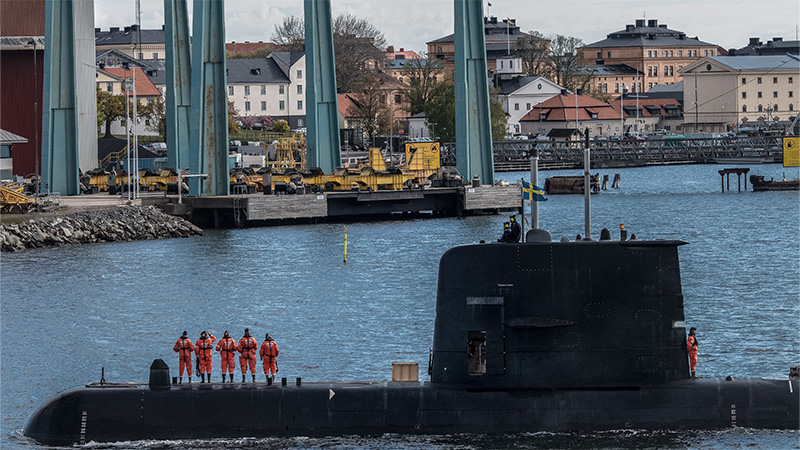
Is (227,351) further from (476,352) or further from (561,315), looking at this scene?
(561,315)

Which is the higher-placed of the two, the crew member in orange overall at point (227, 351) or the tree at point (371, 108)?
the tree at point (371, 108)

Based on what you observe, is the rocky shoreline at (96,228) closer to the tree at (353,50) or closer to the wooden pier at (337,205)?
the wooden pier at (337,205)

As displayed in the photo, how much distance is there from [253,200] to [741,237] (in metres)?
28.4

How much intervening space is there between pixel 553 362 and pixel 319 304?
24.6 metres

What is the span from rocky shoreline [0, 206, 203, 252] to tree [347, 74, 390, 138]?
9506cm

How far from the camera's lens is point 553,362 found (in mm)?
20672

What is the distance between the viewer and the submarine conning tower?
66.9ft

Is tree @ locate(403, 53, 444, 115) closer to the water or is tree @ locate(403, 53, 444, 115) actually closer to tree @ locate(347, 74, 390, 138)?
tree @ locate(347, 74, 390, 138)

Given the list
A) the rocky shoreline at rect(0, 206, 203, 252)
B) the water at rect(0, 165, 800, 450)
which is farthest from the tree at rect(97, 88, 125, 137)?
the rocky shoreline at rect(0, 206, 203, 252)

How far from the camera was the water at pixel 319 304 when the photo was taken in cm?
2895

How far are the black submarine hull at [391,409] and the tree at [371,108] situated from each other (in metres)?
140

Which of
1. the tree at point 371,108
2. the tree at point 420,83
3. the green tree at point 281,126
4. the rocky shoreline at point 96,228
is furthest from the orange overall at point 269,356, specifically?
the tree at point 420,83

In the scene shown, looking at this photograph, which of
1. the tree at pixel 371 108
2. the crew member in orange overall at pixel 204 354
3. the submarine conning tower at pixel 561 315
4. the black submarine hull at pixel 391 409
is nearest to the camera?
the submarine conning tower at pixel 561 315

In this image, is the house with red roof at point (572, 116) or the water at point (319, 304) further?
the house with red roof at point (572, 116)
